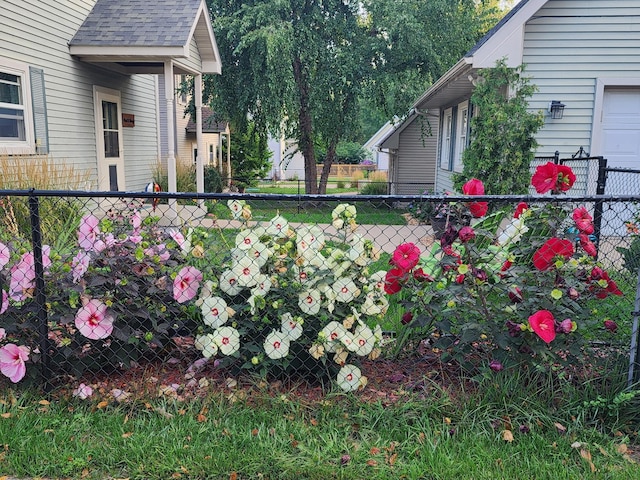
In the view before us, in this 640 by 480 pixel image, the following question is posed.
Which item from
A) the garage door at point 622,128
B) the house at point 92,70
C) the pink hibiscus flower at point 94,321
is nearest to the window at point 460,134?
the garage door at point 622,128

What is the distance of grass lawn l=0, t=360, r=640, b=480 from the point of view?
2.32 metres

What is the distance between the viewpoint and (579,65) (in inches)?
314

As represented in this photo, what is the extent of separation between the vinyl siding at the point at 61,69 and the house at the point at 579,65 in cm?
642

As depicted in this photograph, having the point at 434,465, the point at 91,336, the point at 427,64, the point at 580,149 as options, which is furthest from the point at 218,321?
the point at 427,64

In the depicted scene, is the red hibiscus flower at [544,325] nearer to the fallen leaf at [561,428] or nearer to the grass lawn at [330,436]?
the grass lawn at [330,436]

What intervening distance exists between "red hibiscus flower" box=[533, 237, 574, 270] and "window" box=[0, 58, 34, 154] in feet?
23.5

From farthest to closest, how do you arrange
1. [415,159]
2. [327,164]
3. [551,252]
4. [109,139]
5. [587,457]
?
1. [415,159]
2. [327,164]
3. [109,139]
4. [551,252]
5. [587,457]

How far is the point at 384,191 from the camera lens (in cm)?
1923

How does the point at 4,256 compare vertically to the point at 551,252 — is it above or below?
below

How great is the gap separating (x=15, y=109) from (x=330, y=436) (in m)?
7.41

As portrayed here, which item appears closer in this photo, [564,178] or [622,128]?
[564,178]

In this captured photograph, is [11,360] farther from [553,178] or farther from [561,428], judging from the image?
[553,178]

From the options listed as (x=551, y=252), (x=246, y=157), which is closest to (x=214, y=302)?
(x=551, y=252)

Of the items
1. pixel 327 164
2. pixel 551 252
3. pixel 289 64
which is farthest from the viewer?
pixel 327 164
